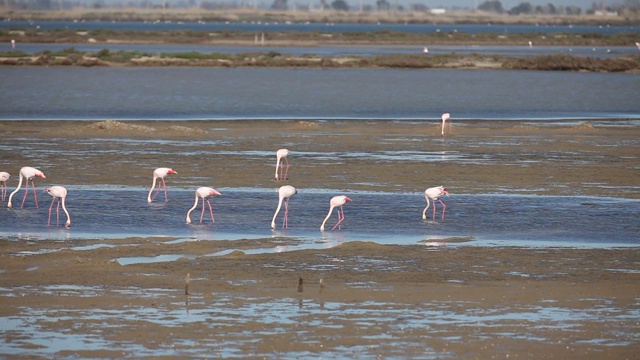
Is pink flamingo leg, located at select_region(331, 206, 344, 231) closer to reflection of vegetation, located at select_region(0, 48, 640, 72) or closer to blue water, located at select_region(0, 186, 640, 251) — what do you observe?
blue water, located at select_region(0, 186, 640, 251)

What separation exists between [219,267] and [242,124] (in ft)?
75.5

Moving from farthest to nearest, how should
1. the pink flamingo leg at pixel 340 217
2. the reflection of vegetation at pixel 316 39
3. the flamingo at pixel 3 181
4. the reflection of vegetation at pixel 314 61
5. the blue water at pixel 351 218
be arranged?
1. the reflection of vegetation at pixel 316 39
2. the reflection of vegetation at pixel 314 61
3. the flamingo at pixel 3 181
4. the pink flamingo leg at pixel 340 217
5. the blue water at pixel 351 218

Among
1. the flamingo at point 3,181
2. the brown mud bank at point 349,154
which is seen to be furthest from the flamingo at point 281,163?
the flamingo at point 3,181

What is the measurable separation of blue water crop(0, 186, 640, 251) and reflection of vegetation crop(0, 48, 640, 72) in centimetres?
5551

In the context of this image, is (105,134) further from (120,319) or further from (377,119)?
(120,319)

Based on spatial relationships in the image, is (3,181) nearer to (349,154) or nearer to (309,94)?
(349,154)

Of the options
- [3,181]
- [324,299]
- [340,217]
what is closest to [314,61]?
[3,181]

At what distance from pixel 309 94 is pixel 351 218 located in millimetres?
34545

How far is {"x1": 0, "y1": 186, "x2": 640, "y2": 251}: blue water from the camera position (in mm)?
19266

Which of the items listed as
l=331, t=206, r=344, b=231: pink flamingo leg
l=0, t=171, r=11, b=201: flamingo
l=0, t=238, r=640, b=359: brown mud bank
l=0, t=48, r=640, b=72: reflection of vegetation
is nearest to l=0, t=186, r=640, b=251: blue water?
l=331, t=206, r=344, b=231: pink flamingo leg

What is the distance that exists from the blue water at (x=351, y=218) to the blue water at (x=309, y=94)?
19.5 meters

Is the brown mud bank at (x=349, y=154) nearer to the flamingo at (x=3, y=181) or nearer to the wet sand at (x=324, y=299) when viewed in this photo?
the wet sand at (x=324, y=299)

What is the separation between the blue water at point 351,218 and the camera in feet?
63.2

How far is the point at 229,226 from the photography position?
2016 cm
